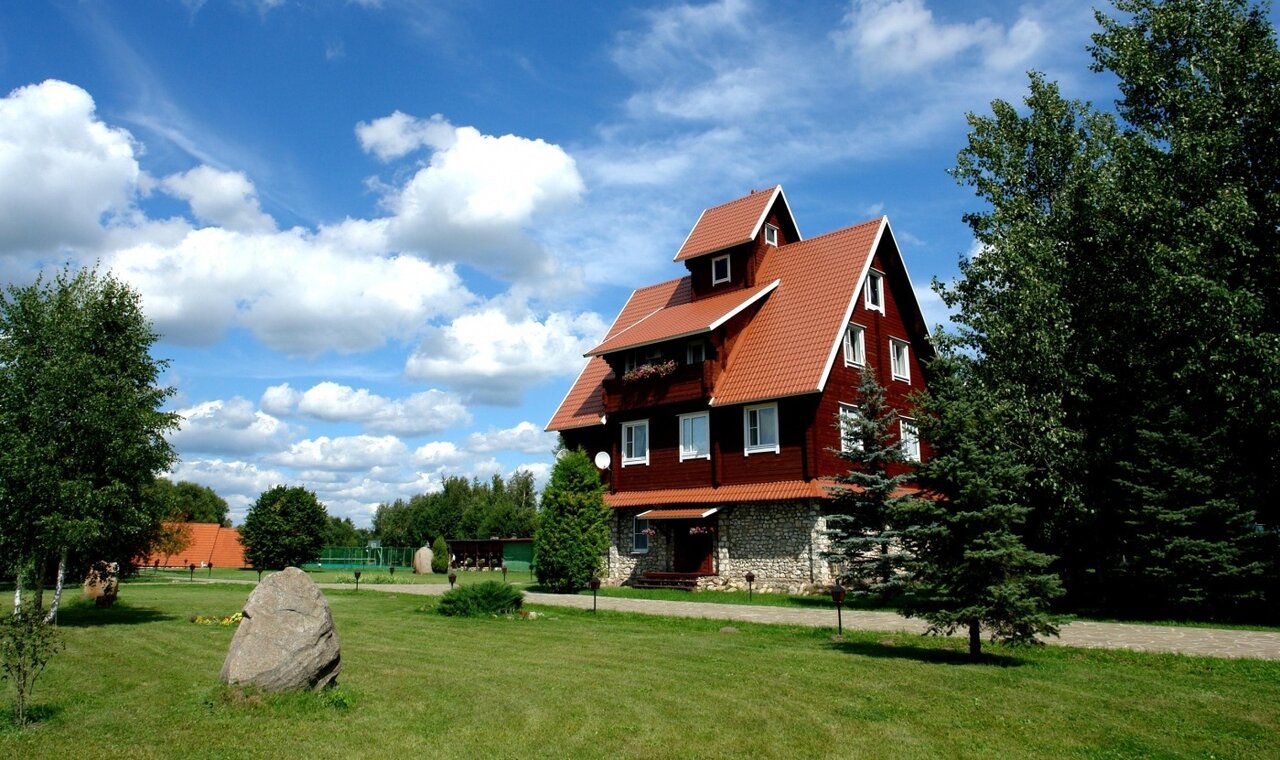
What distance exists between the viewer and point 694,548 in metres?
30.3

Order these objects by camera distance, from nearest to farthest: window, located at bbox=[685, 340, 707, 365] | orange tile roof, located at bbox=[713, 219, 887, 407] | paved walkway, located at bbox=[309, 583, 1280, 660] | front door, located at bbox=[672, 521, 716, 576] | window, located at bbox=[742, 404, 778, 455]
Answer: paved walkway, located at bbox=[309, 583, 1280, 660] → orange tile roof, located at bbox=[713, 219, 887, 407] → window, located at bbox=[742, 404, 778, 455] → front door, located at bbox=[672, 521, 716, 576] → window, located at bbox=[685, 340, 707, 365]

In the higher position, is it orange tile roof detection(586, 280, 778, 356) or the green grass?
orange tile roof detection(586, 280, 778, 356)

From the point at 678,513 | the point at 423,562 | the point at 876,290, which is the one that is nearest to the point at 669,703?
the point at 678,513

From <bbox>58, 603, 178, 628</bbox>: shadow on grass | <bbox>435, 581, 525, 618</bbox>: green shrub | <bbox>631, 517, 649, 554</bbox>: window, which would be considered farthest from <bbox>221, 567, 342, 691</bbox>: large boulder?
<bbox>631, 517, 649, 554</bbox>: window

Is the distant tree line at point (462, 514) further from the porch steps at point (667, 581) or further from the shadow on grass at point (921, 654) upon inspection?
the shadow on grass at point (921, 654)

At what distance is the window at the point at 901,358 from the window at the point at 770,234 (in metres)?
6.31

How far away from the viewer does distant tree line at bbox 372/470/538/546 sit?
70000mm

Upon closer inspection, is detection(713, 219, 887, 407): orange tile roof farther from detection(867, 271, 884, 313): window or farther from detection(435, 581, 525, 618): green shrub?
detection(435, 581, 525, 618): green shrub

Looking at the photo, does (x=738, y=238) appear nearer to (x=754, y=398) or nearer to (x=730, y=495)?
(x=754, y=398)

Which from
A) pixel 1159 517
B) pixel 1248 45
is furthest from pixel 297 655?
pixel 1248 45

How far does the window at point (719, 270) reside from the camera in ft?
110

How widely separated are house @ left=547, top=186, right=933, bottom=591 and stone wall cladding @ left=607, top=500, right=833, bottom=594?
0.15 feet

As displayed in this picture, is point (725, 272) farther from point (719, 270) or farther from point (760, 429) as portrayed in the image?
point (760, 429)

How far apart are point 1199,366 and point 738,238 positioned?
1641cm
